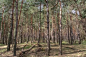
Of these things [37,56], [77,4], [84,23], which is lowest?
[37,56]

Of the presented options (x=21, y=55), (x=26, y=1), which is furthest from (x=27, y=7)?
(x=21, y=55)

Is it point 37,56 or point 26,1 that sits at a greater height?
point 26,1

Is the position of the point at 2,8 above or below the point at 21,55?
above

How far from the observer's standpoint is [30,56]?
38.0 ft

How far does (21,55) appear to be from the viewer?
11461mm

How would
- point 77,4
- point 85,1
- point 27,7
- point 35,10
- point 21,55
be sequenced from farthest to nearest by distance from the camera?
point 27,7 → point 35,10 → point 85,1 → point 77,4 → point 21,55

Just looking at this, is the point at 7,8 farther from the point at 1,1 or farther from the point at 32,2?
the point at 32,2

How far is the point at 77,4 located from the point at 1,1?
1745 centimetres

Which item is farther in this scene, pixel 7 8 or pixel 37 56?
pixel 7 8

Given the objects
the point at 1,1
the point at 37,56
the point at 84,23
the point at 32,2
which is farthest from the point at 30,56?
the point at 1,1

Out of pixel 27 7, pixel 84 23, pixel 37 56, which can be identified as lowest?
pixel 37 56

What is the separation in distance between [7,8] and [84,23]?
18.0 meters

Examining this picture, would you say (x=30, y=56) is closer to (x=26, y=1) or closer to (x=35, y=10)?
(x=35, y=10)

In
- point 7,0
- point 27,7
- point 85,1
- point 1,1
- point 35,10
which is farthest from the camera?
point 27,7
